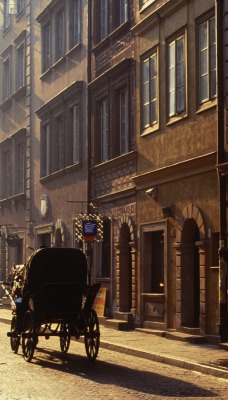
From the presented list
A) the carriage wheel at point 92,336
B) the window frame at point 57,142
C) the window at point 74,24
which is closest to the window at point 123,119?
the window at point 74,24

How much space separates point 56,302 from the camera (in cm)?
1692

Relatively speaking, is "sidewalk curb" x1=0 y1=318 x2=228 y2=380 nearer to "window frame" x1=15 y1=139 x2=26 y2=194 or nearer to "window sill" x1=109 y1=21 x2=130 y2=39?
"window sill" x1=109 y1=21 x2=130 y2=39

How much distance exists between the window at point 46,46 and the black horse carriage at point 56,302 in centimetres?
1782

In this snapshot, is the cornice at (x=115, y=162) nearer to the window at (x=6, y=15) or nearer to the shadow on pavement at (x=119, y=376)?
the shadow on pavement at (x=119, y=376)

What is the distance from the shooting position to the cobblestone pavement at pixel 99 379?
40.1ft

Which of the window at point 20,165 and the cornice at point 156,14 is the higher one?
the cornice at point 156,14

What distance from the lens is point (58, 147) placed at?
32938mm

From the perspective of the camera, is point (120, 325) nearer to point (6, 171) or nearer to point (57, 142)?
point (57, 142)

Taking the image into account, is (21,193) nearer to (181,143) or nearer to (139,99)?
(139,99)

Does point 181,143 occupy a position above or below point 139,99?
below

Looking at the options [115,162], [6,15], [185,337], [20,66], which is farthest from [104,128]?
[6,15]

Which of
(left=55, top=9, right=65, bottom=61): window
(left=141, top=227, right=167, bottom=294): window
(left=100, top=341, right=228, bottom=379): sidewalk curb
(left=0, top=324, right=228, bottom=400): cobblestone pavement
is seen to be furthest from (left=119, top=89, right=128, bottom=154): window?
(left=0, top=324, right=228, bottom=400): cobblestone pavement

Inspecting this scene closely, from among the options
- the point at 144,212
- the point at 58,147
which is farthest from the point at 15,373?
the point at 58,147

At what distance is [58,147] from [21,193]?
4958 millimetres
